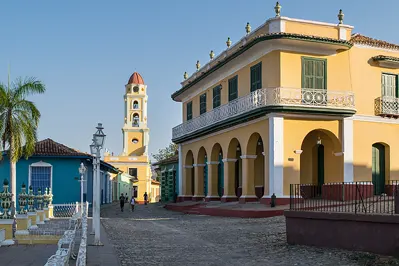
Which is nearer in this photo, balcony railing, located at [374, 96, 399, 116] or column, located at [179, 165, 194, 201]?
balcony railing, located at [374, 96, 399, 116]

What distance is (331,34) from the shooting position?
80.1 feet

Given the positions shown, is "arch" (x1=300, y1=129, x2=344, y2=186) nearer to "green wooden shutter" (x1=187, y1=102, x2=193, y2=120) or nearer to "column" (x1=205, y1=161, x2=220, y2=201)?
"column" (x1=205, y1=161, x2=220, y2=201)

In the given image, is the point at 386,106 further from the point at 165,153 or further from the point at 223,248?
the point at 165,153

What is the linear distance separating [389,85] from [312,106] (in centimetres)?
458

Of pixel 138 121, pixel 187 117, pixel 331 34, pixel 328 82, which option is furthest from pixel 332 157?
pixel 138 121

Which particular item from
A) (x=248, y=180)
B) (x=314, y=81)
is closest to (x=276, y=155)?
(x=248, y=180)

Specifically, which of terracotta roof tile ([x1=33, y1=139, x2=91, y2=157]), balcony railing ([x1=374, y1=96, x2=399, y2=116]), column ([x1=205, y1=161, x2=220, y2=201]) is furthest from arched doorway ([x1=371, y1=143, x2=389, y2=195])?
terracotta roof tile ([x1=33, y1=139, x2=91, y2=157])

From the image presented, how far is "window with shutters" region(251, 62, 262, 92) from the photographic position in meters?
24.9

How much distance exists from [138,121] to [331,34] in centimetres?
4945

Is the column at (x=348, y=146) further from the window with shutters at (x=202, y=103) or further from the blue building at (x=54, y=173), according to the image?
the blue building at (x=54, y=173)

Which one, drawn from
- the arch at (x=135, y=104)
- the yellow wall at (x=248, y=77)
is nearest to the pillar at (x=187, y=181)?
the yellow wall at (x=248, y=77)

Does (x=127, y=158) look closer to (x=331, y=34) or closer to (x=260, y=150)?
(x=260, y=150)

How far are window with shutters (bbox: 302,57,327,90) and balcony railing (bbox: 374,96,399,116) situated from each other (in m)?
2.70

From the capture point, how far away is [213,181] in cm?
3130
